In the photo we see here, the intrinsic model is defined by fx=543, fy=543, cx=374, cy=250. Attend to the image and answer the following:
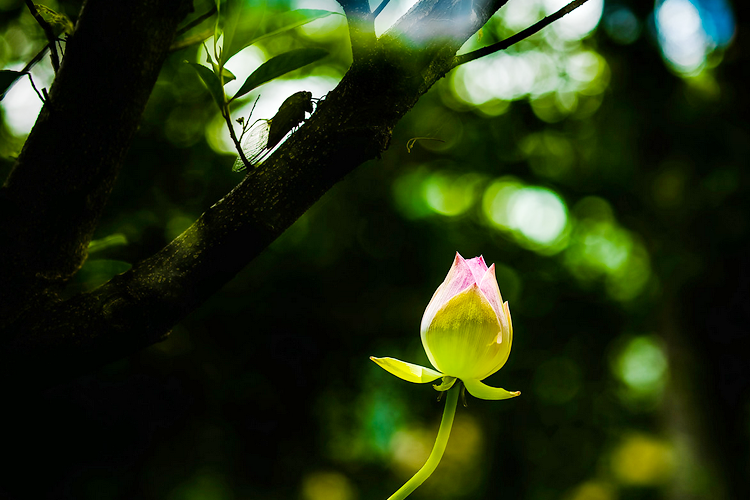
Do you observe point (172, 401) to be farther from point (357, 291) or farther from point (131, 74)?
point (131, 74)

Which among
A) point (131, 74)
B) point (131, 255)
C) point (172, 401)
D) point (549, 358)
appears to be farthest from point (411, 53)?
point (549, 358)

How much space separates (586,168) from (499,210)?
0.48 meters

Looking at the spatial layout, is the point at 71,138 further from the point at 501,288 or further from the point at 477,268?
the point at 501,288

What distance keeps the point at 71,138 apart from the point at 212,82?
0.07 metres

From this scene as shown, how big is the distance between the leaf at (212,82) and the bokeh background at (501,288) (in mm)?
1146

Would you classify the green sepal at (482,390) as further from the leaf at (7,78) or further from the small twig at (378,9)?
the leaf at (7,78)

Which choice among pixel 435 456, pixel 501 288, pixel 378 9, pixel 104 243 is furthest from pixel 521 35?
pixel 501 288

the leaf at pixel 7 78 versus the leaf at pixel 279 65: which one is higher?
the leaf at pixel 279 65

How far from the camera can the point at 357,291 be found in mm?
2145

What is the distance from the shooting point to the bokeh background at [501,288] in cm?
171

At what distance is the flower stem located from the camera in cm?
20

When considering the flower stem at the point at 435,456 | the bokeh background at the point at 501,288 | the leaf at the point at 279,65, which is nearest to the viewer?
the flower stem at the point at 435,456

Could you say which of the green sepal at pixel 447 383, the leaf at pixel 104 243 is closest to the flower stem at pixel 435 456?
the green sepal at pixel 447 383

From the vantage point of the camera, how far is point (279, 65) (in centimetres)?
31
